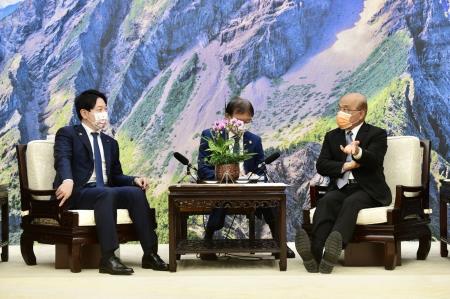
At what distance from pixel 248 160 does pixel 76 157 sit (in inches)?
48.9

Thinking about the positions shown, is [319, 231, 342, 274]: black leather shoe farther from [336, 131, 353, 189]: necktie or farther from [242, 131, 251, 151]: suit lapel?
[242, 131, 251, 151]: suit lapel

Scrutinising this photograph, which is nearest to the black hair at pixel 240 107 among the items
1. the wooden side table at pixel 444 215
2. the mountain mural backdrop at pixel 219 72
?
the wooden side table at pixel 444 215

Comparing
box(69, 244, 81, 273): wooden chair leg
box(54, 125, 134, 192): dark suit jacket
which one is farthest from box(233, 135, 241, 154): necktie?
box(69, 244, 81, 273): wooden chair leg

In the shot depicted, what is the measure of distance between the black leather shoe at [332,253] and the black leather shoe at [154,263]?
95 centimetres

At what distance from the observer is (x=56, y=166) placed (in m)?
5.33

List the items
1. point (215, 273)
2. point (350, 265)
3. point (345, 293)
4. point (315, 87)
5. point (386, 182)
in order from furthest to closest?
1. point (315, 87)
2. point (386, 182)
3. point (350, 265)
4. point (215, 273)
5. point (345, 293)

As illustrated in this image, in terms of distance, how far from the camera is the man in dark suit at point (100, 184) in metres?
5.05

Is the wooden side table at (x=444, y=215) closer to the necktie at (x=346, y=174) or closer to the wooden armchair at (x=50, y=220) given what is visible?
the necktie at (x=346, y=174)

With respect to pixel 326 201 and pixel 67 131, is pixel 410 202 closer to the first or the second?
pixel 326 201

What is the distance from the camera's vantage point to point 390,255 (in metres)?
5.12

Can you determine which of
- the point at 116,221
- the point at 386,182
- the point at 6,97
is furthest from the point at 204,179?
the point at 6,97

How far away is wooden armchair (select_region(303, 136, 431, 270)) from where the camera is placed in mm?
5148

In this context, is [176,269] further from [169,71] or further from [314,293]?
[169,71]

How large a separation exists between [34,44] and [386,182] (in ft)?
13.9
